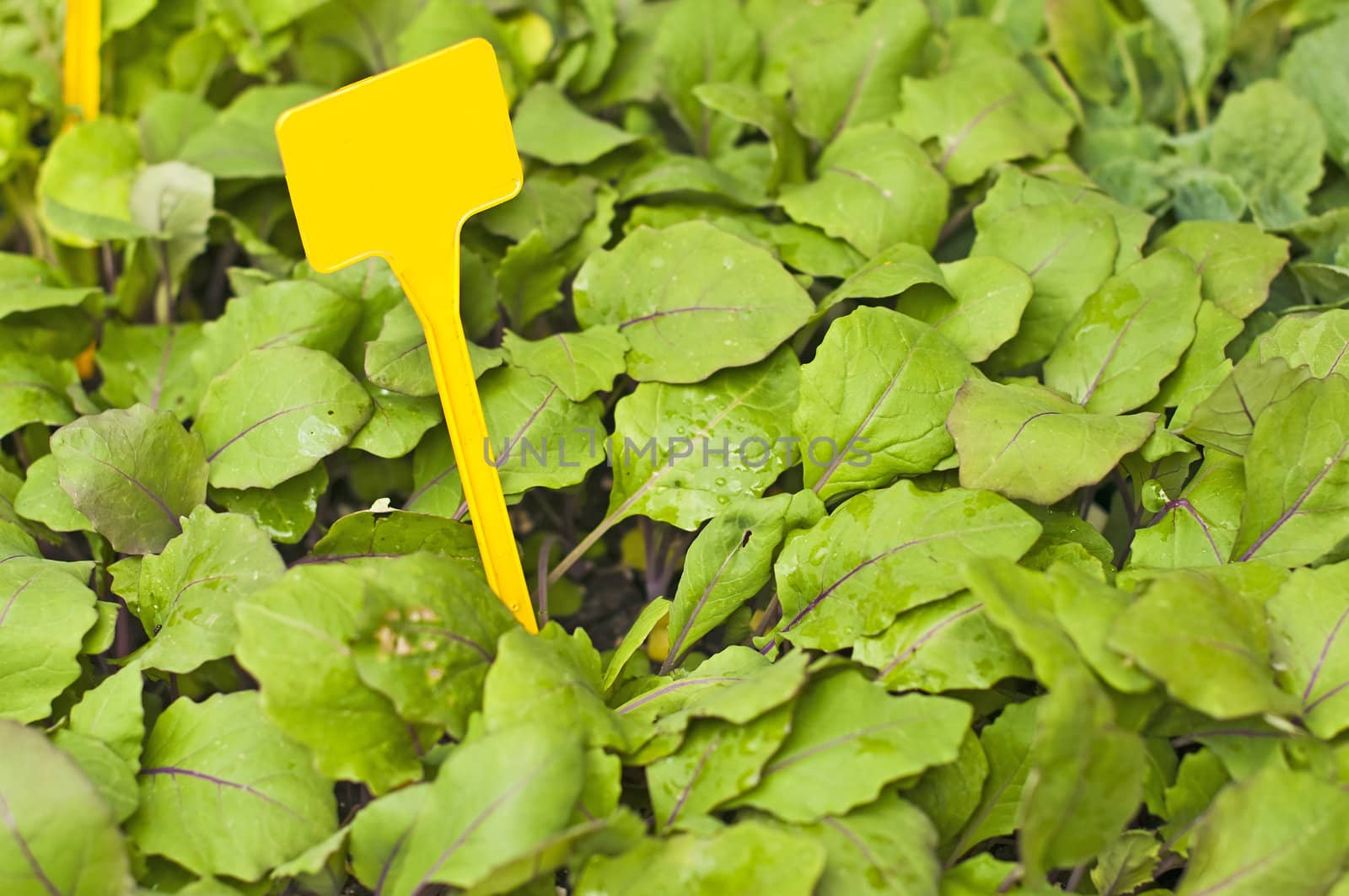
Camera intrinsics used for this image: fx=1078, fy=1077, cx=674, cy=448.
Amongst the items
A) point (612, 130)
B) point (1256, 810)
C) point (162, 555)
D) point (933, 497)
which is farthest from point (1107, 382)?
point (162, 555)

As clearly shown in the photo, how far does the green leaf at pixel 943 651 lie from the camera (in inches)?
28.3

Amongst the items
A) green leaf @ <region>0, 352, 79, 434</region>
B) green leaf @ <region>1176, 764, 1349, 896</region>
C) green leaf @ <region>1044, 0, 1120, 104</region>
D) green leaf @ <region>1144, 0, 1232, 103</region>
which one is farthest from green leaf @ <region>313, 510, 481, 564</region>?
green leaf @ <region>1144, 0, 1232, 103</region>

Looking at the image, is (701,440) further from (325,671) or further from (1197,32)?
(1197,32)

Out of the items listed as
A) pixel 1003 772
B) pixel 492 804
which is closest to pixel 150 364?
pixel 492 804

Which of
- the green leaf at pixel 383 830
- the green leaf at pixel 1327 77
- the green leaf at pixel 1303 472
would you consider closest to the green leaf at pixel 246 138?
the green leaf at pixel 383 830

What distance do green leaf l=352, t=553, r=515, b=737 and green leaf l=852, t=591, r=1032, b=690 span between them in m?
0.26

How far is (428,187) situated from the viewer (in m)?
0.77

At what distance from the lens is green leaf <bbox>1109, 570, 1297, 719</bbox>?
24.6 inches

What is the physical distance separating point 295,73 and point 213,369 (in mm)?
550

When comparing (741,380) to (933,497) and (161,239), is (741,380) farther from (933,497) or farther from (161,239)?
(161,239)

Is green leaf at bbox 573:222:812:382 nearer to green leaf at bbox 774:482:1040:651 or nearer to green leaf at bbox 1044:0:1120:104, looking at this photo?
green leaf at bbox 774:482:1040:651

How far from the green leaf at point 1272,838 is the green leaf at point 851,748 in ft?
0.52

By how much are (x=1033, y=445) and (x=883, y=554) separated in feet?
0.43

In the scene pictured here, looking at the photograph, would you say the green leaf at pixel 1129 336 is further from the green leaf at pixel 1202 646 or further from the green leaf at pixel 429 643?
the green leaf at pixel 429 643
